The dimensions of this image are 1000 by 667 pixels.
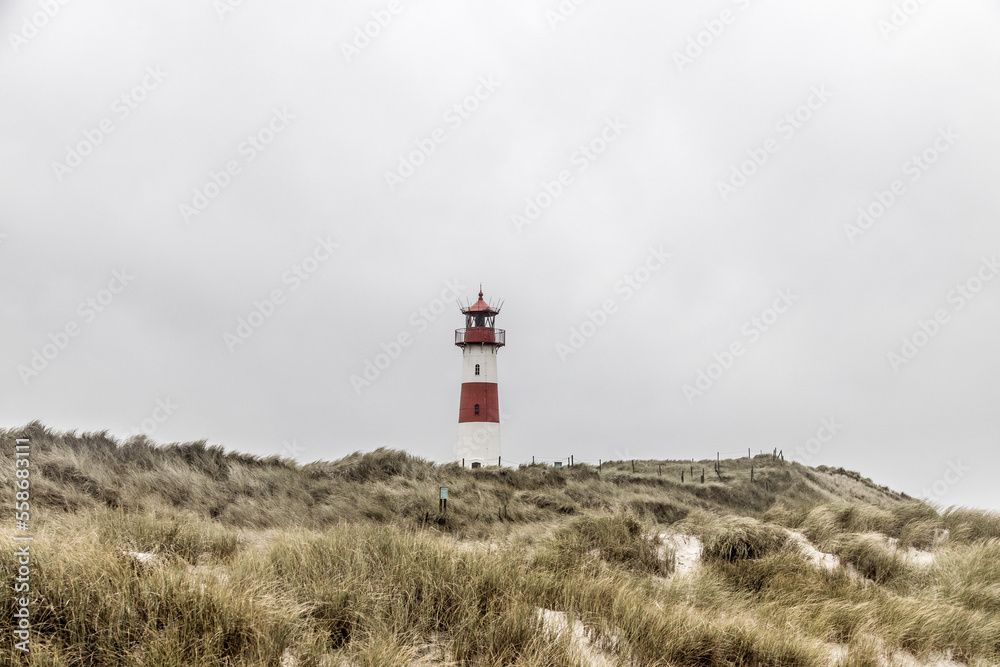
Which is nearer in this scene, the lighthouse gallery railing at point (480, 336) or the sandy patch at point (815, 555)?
the sandy patch at point (815, 555)

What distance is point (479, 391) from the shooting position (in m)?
30.9

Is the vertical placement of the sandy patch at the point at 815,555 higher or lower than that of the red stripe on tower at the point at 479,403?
lower

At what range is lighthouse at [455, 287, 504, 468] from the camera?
98.5 feet

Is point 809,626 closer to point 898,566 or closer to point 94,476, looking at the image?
point 898,566

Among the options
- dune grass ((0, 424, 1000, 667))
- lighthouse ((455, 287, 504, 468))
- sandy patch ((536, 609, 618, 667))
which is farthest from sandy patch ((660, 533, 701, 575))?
lighthouse ((455, 287, 504, 468))

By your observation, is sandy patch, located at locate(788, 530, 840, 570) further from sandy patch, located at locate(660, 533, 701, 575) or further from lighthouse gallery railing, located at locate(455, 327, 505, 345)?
lighthouse gallery railing, located at locate(455, 327, 505, 345)

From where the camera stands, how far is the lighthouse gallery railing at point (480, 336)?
31438mm

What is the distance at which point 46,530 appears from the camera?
6.08m

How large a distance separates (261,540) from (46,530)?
8.94ft

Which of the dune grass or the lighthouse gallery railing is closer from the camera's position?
the dune grass

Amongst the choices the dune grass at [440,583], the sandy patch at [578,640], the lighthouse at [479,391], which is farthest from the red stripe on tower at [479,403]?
the sandy patch at [578,640]

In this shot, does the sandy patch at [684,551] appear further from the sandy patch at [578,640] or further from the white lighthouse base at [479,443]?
the white lighthouse base at [479,443]

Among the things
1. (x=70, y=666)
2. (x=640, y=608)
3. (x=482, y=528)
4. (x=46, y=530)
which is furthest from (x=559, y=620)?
(x=482, y=528)

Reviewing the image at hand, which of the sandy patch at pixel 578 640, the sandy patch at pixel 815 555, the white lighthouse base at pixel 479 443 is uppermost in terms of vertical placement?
the white lighthouse base at pixel 479 443
